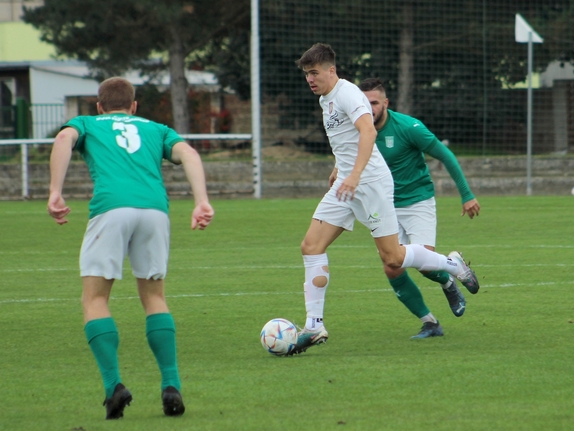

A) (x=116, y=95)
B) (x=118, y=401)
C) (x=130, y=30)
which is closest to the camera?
(x=118, y=401)

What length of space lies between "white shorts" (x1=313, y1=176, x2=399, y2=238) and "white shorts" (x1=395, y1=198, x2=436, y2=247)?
0.69m

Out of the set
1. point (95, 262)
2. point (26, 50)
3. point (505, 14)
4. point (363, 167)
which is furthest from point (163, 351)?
point (26, 50)

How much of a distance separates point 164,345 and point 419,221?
2.97 meters

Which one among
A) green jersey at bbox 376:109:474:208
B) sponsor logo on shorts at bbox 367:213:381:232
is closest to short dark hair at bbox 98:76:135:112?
sponsor logo on shorts at bbox 367:213:381:232

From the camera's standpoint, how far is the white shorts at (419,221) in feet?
23.9

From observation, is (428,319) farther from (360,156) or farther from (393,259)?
(360,156)

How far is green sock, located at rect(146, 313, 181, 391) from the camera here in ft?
15.8

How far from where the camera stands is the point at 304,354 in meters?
6.45

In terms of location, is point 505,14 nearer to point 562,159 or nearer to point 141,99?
point 562,159

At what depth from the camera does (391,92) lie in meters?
25.0

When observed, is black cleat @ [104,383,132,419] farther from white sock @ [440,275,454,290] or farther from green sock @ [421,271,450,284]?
white sock @ [440,275,454,290]

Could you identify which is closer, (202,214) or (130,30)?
(202,214)

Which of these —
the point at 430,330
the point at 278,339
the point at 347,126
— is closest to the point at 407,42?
the point at 430,330

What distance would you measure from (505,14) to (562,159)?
14.4 feet
